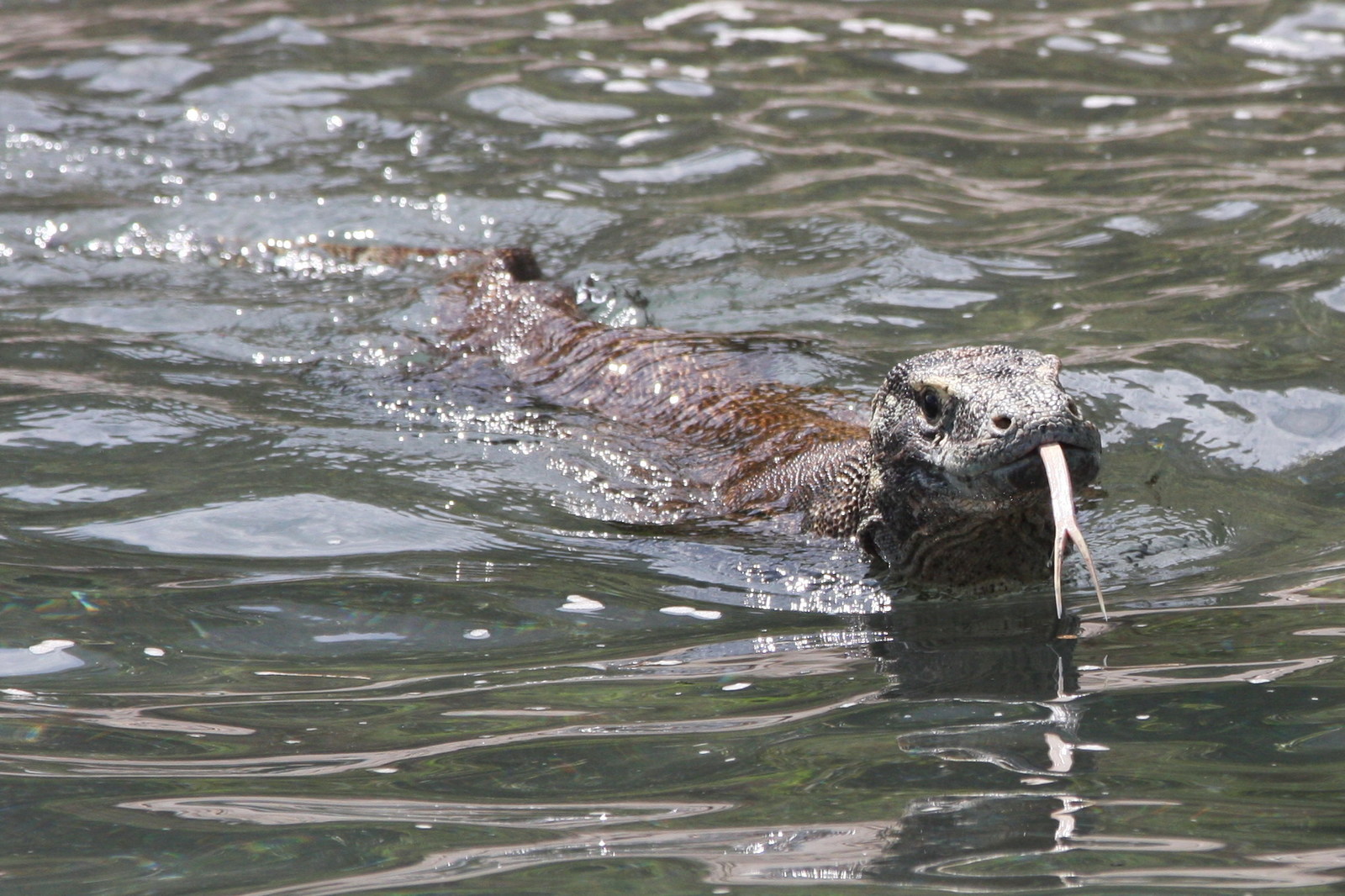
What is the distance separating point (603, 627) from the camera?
4.61m

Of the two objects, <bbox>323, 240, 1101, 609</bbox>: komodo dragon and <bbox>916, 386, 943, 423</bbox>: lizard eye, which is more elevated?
<bbox>916, 386, 943, 423</bbox>: lizard eye

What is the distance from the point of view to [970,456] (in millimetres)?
4320

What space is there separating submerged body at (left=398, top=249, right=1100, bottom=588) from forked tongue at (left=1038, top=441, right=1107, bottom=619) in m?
0.01

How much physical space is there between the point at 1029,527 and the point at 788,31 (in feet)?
27.1

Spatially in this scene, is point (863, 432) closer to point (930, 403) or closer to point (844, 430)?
point (844, 430)

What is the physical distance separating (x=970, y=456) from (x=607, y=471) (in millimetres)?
1873

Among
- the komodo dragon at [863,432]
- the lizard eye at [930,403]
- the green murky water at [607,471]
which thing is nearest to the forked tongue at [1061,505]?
the komodo dragon at [863,432]

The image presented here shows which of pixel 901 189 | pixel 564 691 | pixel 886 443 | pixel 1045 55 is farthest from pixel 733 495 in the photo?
pixel 1045 55

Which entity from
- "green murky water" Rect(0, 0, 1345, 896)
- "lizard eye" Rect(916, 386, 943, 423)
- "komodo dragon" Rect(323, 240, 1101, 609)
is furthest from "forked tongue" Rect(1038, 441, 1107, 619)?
"lizard eye" Rect(916, 386, 943, 423)

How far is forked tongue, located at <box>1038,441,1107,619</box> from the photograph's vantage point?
3.81 meters

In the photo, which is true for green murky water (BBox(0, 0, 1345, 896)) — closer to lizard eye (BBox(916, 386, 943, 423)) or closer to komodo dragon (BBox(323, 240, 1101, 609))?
komodo dragon (BBox(323, 240, 1101, 609))

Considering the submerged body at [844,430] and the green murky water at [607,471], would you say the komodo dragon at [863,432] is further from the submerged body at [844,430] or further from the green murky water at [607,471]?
the green murky water at [607,471]

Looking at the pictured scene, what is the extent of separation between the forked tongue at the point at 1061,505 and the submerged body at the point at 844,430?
0.01 metres

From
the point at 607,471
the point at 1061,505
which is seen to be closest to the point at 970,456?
the point at 1061,505
